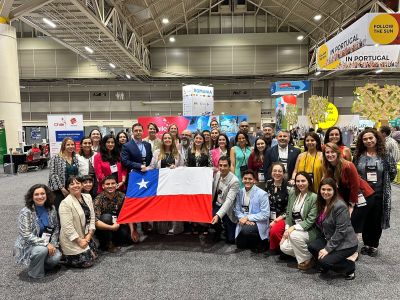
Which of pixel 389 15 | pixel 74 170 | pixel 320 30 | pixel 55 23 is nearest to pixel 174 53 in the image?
pixel 320 30

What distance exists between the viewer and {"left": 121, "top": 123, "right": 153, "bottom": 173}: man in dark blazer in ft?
13.4

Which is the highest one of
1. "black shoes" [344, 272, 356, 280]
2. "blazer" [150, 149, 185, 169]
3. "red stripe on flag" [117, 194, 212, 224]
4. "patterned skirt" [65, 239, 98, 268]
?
"blazer" [150, 149, 185, 169]

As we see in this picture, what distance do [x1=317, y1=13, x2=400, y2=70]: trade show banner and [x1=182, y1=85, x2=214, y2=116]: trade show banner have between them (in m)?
4.00

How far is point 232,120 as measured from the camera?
10438 mm

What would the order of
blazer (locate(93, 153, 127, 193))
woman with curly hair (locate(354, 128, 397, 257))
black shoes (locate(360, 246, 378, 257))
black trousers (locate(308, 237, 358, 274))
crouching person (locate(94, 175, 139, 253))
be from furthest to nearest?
blazer (locate(93, 153, 127, 193))
crouching person (locate(94, 175, 139, 253))
black shoes (locate(360, 246, 378, 257))
woman with curly hair (locate(354, 128, 397, 257))
black trousers (locate(308, 237, 358, 274))

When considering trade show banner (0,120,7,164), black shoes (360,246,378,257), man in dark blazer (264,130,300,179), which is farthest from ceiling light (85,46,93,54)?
black shoes (360,246,378,257)

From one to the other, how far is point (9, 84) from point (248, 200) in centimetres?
979

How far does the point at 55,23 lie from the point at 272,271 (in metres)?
10.3

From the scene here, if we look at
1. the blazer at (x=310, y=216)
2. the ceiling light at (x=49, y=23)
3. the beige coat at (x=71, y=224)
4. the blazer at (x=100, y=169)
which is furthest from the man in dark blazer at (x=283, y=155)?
the ceiling light at (x=49, y=23)

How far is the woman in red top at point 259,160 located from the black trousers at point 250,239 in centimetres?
73

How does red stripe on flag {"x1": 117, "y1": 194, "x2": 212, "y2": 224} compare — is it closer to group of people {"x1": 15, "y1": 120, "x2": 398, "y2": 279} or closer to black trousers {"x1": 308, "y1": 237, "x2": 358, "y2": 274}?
group of people {"x1": 15, "y1": 120, "x2": 398, "y2": 279}

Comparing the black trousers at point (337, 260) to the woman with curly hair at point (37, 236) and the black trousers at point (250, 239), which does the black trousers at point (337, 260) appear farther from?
the woman with curly hair at point (37, 236)

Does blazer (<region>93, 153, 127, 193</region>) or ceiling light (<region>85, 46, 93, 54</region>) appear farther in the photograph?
ceiling light (<region>85, 46, 93, 54</region>)

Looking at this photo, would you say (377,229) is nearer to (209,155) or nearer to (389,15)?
(209,155)
